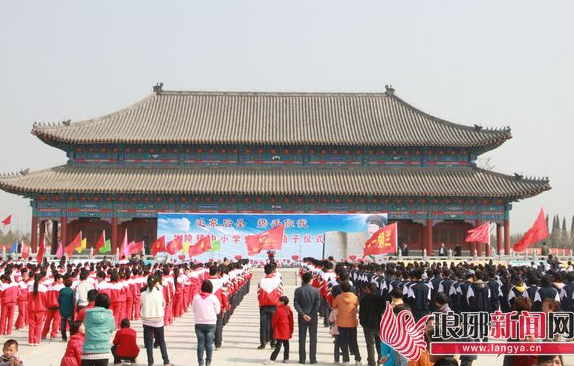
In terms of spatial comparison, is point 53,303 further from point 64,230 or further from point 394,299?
point 64,230

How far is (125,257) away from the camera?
112ft

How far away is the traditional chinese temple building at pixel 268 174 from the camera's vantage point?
43.0m

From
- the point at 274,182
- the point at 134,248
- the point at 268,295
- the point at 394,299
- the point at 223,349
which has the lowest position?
the point at 223,349

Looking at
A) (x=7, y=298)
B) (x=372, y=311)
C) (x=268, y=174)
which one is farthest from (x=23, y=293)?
(x=268, y=174)

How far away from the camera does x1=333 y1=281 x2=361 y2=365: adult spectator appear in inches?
486

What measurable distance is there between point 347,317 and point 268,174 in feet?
107

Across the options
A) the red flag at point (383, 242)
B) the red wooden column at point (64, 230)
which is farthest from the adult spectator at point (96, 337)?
the red wooden column at point (64, 230)

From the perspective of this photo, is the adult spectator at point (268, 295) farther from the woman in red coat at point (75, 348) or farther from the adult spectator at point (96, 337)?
the woman in red coat at point (75, 348)

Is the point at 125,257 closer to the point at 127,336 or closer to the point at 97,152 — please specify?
the point at 97,152

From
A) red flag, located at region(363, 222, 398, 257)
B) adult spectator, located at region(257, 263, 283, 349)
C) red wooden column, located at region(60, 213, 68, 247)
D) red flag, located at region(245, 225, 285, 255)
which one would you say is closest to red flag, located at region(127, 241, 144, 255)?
red wooden column, located at region(60, 213, 68, 247)

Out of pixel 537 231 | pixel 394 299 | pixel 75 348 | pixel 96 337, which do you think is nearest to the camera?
pixel 75 348

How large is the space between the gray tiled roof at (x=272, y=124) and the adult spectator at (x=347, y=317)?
32483 millimetres

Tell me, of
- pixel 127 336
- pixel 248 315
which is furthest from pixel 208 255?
pixel 127 336

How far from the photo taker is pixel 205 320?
12188 millimetres
